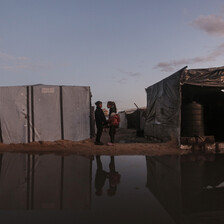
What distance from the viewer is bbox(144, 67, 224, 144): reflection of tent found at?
9.03 metres

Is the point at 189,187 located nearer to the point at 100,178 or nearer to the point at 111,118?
the point at 100,178

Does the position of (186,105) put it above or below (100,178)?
above

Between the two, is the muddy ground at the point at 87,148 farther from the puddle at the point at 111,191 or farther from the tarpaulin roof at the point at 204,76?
the tarpaulin roof at the point at 204,76

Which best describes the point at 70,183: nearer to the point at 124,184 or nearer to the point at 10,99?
the point at 124,184

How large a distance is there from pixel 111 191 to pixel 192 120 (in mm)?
6968

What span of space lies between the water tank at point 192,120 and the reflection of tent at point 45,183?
5235 millimetres

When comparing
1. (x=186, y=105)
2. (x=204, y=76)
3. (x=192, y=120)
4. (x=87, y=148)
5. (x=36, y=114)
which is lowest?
(x=87, y=148)

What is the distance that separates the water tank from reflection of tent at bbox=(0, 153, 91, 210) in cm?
523

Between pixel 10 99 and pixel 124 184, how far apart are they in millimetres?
7801

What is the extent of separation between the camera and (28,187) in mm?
4230

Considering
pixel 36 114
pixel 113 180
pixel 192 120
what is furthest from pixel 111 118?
pixel 113 180

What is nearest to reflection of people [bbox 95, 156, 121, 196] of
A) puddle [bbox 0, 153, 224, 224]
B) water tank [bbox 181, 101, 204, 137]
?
puddle [bbox 0, 153, 224, 224]

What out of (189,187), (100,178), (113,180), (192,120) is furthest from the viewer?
(192,120)

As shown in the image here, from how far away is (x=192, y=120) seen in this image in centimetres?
982
